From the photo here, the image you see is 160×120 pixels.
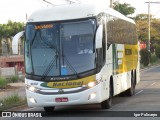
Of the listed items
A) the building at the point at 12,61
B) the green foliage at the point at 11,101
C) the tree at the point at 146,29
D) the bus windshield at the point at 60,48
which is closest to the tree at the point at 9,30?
the tree at the point at 146,29

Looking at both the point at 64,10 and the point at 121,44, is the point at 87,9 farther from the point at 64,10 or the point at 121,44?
the point at 121,44

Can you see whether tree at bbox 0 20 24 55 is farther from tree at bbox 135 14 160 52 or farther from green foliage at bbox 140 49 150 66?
green foliage at bbox 140 49 150 66

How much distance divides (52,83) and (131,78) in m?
8.44

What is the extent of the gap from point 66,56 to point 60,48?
324mm

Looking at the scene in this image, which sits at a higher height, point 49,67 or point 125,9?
point 125,9

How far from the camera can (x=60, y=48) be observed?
1511cm

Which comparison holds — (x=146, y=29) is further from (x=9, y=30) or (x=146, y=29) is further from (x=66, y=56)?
(x=66, y=56)

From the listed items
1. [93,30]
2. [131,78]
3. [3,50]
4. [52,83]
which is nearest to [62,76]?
[52,83]

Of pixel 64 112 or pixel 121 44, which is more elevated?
pixel 121 44

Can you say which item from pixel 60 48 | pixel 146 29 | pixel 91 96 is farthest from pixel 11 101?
pixel 146 29

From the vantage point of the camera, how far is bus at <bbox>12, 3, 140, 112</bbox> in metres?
14.8

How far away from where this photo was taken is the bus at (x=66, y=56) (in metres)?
14.8

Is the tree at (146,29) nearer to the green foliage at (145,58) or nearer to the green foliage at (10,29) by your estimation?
the green foliage at (10,29)

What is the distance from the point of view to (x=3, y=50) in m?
99.6
